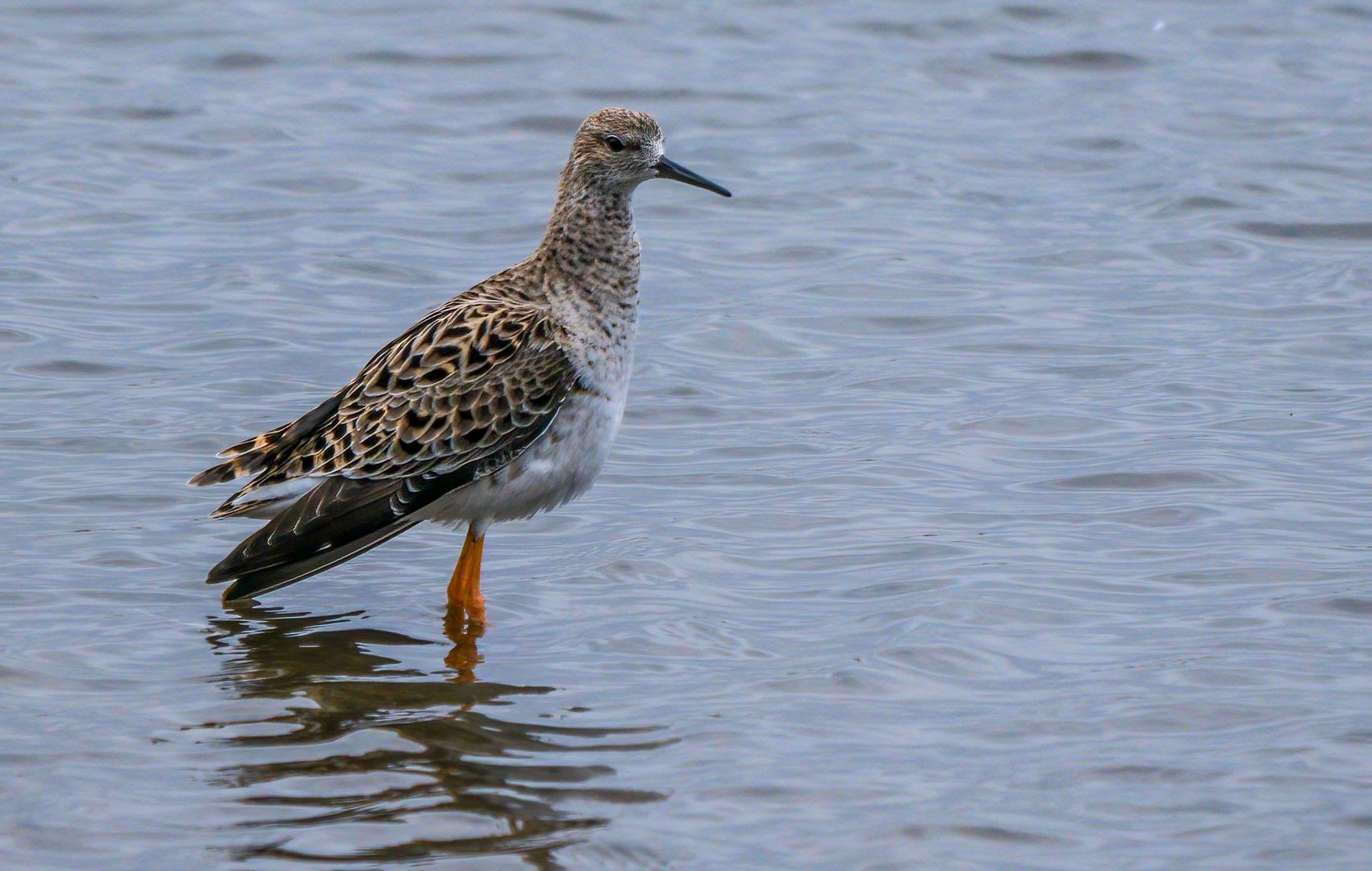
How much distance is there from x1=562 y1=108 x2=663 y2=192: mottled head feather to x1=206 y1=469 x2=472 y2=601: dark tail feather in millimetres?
1692

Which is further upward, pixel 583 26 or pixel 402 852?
pixel 583 26

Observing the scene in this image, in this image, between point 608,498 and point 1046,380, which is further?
point 1046,380

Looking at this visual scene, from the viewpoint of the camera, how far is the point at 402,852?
6840 millimetres

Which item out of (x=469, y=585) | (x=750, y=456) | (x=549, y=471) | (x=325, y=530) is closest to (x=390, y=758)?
(x=325, y=530)

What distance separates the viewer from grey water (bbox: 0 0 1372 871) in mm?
7387

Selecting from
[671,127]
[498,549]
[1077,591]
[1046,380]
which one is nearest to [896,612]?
[1077,591]

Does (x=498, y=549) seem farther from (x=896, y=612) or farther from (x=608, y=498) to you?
(x=896, y=612)

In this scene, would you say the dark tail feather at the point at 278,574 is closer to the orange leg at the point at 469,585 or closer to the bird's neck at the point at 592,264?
the orange leg at the point at 469,585

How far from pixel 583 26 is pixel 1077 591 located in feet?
48.2

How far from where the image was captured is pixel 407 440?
890 cm

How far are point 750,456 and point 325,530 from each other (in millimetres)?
3562

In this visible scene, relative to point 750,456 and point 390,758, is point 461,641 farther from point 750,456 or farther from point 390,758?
point 750,456

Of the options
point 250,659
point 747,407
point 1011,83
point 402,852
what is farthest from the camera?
point 1011,83

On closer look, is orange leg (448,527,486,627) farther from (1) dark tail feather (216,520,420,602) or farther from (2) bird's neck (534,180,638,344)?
(2) bird's neck (534,180,638,344)
